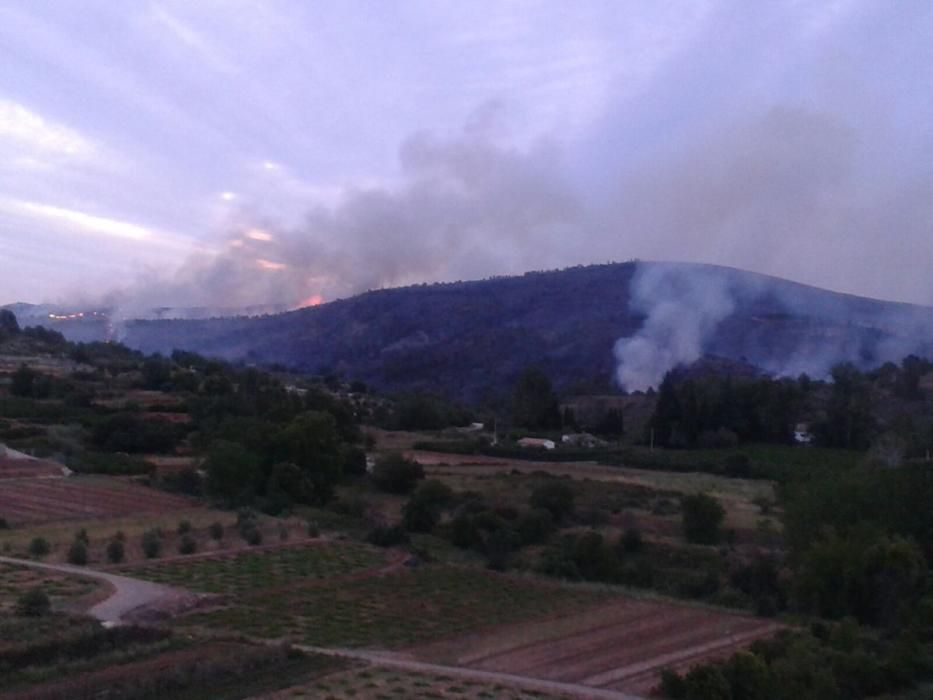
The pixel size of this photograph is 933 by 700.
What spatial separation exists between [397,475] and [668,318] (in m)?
87.3

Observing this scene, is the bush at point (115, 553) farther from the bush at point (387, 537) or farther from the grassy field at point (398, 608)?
the bush at point (387, 537)

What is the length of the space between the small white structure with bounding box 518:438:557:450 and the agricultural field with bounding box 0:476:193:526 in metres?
26.5

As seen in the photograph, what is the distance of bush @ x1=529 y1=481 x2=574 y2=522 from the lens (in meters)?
42.5

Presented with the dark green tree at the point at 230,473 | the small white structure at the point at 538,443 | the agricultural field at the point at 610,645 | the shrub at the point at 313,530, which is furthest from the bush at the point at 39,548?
the small white structure at the point at 538,443

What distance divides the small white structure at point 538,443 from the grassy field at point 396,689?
157 ft

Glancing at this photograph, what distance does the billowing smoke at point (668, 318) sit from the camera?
380 feet

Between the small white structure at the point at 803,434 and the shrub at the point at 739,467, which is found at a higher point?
the small white structure at the point at 803,434

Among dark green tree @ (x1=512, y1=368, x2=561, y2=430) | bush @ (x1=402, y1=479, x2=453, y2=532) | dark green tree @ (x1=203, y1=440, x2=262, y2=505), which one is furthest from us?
dark green tree @ (x1=512, y1=368, x2=561, y2=430)

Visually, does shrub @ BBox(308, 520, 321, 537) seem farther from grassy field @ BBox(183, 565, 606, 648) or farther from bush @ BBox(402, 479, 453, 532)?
grassy field @ BBox(183, 565, 606, 648)

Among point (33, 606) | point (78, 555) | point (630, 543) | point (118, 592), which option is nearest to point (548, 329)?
point (630, 543)

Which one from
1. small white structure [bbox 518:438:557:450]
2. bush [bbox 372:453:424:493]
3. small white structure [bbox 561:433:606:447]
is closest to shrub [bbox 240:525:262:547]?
bush [bbox 372:453:424:493]

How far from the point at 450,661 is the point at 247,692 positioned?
489cm

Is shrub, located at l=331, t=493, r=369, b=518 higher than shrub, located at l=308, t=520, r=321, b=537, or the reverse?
shrub, located at l=331, t=493, r=369, b=518

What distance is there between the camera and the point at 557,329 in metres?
137
